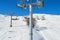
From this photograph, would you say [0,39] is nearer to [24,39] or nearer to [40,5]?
[24,39]

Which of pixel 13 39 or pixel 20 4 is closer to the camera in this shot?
pixel 20 4

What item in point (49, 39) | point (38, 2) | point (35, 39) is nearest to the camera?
point (38, 2)

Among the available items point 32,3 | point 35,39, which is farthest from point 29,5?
point 35,39

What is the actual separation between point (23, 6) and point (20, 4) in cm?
22

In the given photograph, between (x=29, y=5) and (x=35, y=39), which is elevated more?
(x=29, y=5)

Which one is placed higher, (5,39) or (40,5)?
(40,5)

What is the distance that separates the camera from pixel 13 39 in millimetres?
25172

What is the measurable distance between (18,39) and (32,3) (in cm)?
1486

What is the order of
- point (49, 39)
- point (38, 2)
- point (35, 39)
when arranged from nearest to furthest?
1. point (38, 2)
2. point (35, 39)
3. point (49, 39)

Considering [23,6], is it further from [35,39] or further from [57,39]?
[57,39]

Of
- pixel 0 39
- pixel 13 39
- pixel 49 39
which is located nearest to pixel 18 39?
pixel 13 39

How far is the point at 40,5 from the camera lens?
10.6 meters

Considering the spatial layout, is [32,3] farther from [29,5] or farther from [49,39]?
[49,39]

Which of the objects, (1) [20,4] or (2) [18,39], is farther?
(2) [18,39]
